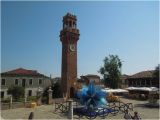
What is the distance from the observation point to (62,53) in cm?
4497

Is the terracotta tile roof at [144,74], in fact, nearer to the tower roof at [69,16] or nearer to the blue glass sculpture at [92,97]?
the tower roof at [69,16]

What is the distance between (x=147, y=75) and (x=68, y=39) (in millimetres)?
20638

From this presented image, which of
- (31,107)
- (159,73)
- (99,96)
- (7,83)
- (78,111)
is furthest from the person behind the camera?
(7,83)

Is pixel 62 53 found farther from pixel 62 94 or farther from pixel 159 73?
pixel 159 73

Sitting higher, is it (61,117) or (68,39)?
(68,39)

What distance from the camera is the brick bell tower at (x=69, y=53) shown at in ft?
140

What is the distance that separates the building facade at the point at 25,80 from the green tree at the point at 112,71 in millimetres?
13624

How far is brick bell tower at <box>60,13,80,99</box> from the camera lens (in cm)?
4273

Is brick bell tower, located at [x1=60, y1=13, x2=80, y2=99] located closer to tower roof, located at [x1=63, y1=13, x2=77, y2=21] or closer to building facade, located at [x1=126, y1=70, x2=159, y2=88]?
tower roof, located at [x1=63, y1=13, x2=77, y2=21]

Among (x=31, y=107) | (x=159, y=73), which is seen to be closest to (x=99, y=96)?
(x=31, y=107)

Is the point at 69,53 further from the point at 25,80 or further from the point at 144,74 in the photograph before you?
the point at 144,74

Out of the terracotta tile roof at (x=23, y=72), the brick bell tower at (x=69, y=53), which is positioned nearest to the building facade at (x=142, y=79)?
the brick bell tower at (x=69, y=53)

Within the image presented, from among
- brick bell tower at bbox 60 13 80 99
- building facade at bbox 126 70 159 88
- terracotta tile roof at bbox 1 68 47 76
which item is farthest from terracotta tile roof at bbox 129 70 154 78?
terracotta tile roof at bbox 1 68 47 76

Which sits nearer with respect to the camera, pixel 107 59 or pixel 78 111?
pixel 78 111
